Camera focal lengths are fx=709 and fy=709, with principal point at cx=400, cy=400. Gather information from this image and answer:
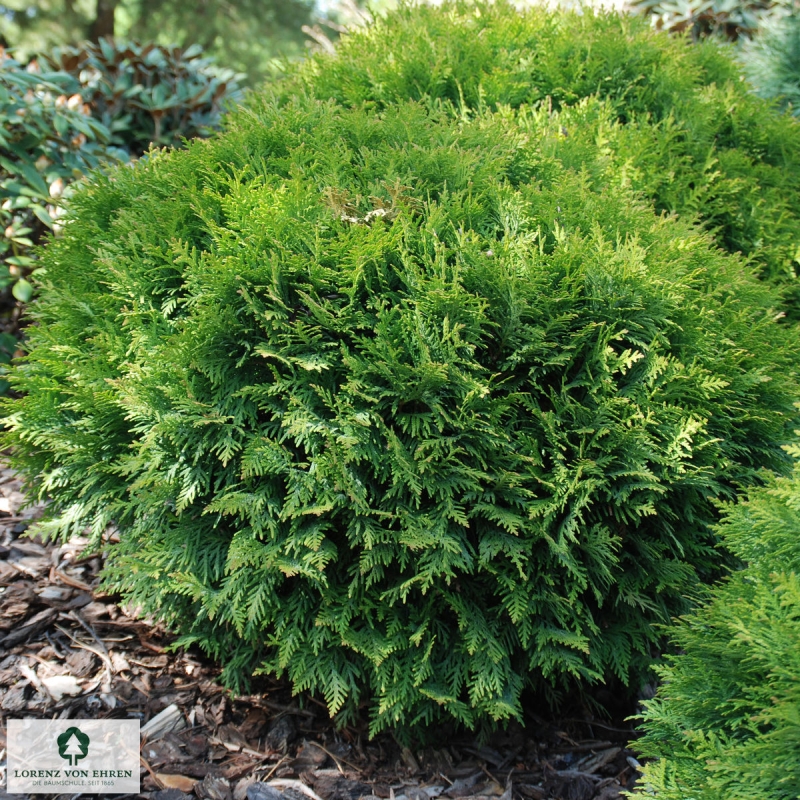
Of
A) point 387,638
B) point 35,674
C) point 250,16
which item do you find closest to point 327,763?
point 387,638

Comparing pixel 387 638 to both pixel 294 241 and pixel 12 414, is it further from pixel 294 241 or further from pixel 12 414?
pixel 12 414

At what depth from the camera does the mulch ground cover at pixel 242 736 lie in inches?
98.0

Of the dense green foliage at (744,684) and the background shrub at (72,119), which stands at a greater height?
the background shrub at (72,119)

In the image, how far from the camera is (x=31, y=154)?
4.45 metres

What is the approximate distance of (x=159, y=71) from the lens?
214 inches

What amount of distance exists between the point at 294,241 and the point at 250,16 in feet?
46.0

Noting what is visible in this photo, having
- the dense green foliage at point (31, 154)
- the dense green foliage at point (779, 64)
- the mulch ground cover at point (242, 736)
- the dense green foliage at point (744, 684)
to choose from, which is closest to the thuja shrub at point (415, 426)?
the mulch ground cover at point (242, 736)

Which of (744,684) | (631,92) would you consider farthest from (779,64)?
(744,684)

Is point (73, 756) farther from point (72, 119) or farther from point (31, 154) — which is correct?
point (72, 119)

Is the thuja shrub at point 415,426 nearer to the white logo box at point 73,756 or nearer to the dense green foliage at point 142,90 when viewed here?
the white logo box at point 73,756

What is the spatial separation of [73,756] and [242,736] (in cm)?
58

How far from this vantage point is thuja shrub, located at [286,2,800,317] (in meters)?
3.34

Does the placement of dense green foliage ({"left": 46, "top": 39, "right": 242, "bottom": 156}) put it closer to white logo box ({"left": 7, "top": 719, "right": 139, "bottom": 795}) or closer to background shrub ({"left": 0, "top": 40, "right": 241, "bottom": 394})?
background shrub ({"left": 0, "top": 40, "right": 241, "bottom": 394})

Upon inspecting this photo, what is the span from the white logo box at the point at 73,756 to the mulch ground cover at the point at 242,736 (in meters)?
0.05
